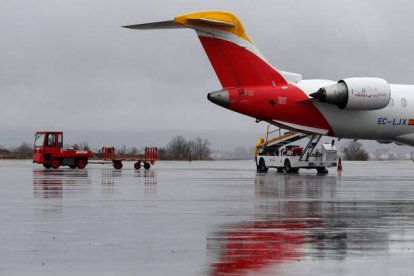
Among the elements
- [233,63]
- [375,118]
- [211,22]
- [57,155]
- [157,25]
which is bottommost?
[57,155]

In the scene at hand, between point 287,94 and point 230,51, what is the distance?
3301 millimetres

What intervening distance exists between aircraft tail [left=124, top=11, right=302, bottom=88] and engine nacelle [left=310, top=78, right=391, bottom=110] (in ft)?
9.04

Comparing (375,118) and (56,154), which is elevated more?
(375,118)

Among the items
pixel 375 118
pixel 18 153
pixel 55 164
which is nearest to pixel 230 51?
pixel 375 118

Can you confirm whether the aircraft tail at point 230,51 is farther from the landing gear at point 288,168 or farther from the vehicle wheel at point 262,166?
the vehicle wheel at point 262,166

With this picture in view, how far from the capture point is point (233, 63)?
3594cm

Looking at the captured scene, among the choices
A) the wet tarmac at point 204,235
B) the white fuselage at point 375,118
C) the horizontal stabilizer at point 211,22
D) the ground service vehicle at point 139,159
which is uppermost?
the horizontal stabilizer at point 211,22

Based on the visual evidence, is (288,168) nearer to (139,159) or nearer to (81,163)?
(139,159)

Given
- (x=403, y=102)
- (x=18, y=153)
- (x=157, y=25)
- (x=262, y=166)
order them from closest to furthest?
(x=157, y=25)
(x=403, y=102)
(x=262, y=166)
(x=18, y=153)

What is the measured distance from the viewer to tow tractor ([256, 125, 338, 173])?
1734 inches

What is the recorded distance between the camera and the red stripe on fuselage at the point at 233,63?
35656 millimetres

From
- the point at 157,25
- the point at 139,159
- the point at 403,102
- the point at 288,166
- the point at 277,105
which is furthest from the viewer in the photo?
the point at 139,159

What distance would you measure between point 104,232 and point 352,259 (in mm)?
4498

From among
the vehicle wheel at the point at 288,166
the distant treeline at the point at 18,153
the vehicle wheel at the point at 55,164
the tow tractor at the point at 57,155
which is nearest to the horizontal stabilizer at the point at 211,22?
the vehicle wheel at the point at 288,166
